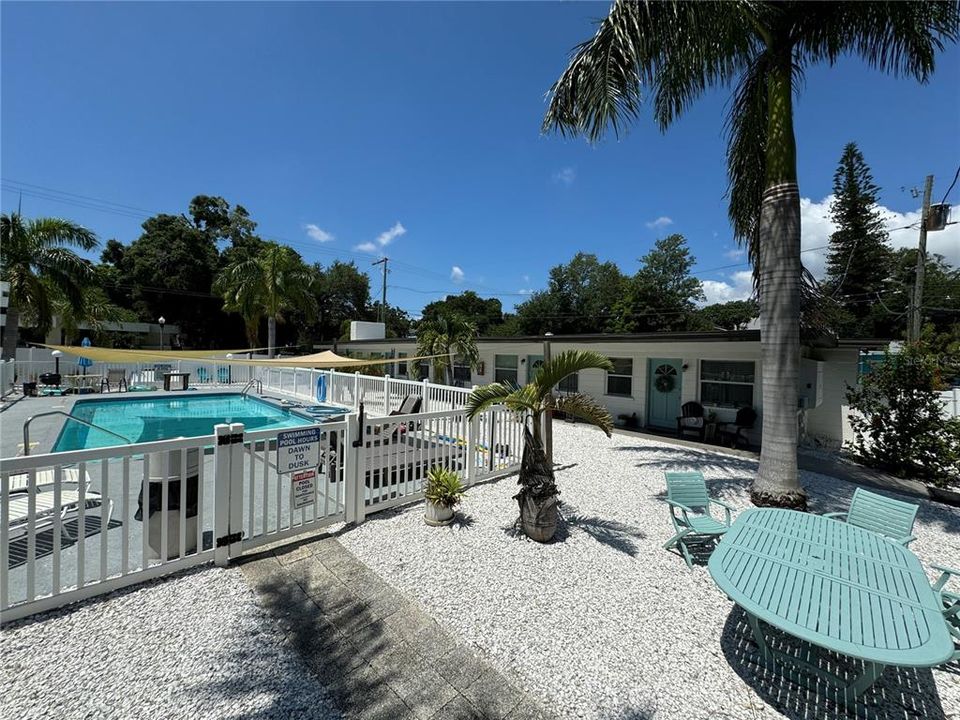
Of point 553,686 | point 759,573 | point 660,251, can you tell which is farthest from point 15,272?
point 660,251

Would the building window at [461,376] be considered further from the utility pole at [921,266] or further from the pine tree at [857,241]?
the pine tree at [857,241]

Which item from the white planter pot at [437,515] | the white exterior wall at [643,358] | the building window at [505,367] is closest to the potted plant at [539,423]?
the white planter pot at [437,515]

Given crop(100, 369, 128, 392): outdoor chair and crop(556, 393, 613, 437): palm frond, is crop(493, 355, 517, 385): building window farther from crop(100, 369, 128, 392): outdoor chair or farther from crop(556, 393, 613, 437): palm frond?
crop(100, 369, 128, 392): outdoor chair

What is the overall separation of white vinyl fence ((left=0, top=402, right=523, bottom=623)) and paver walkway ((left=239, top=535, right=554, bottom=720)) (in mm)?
576

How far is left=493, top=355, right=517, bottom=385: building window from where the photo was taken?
15039 millimetres

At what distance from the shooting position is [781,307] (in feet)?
17.2

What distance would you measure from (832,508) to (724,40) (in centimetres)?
652

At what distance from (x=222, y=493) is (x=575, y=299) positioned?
1616 inches

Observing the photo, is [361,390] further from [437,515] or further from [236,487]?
[236,487]

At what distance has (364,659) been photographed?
8.06 ft

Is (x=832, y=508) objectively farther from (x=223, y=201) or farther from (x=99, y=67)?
(x=223, y=201)

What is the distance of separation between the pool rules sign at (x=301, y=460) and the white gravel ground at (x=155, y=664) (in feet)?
3.53

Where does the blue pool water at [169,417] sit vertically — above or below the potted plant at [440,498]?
below

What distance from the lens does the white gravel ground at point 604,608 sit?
2.26m
